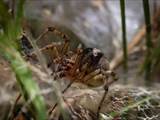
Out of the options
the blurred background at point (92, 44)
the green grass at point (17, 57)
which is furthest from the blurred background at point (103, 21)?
the green grass at point (17, 57)

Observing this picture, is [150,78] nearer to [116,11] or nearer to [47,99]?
[47,99]

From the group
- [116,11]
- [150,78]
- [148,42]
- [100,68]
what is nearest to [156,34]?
[116,11]

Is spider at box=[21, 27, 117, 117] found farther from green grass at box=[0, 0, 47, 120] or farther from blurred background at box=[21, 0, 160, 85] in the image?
blurred background at box=[21, 0, 160, 85]

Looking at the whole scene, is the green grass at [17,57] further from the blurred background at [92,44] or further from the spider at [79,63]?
the spider at [79,63]

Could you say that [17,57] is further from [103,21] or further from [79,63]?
[103,21]

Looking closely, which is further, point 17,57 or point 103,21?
point 103,21

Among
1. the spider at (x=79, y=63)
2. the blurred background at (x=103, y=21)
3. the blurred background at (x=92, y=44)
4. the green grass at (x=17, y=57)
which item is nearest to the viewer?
the green grass at (x=17, y=57)

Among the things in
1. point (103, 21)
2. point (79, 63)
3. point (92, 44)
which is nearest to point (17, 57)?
point (79, 63)

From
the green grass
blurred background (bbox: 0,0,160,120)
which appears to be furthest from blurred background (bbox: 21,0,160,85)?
the green grass
